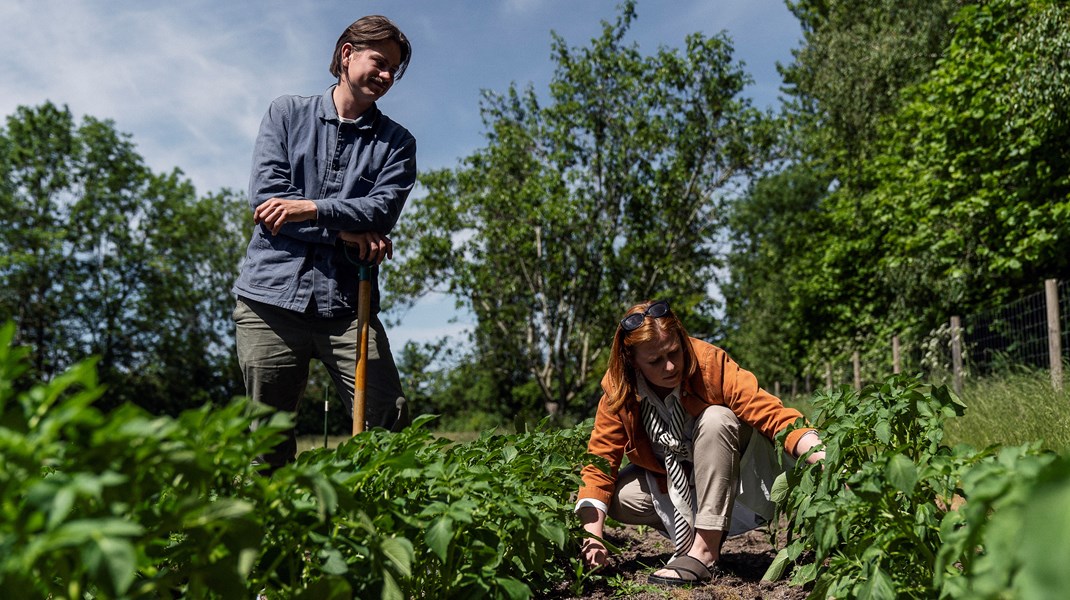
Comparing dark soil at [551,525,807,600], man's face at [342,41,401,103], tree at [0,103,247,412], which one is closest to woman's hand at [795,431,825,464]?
dark soil at [551,525,807,600]

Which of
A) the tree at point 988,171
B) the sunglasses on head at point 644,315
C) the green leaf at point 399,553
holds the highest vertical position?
the tree at point 988,171

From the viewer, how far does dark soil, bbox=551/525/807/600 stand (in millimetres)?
2826

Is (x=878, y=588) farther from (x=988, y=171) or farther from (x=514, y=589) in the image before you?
(x=988, y=171)

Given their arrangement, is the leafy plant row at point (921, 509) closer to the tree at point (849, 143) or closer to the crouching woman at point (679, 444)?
the crouching woman at point (679, 444)

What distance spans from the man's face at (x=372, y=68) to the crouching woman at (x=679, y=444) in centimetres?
131

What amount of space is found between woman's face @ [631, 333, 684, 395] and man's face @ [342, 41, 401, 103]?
1408mm

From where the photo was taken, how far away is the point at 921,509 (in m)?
1.89

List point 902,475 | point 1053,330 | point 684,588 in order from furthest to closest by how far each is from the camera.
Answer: point 1053,330
point 684,588
point 902,475

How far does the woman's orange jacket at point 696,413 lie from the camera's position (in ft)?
10.0

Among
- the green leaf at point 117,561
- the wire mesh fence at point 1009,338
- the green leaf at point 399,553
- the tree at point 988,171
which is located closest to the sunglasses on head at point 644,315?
the green leaf at point 399,553

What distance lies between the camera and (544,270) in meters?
16.2

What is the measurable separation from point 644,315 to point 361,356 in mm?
1052

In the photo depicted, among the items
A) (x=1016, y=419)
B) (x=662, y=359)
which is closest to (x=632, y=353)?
(x=662, y=359)

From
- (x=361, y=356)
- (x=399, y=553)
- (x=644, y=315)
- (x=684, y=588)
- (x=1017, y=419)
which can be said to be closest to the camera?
(x=399, y=553)
